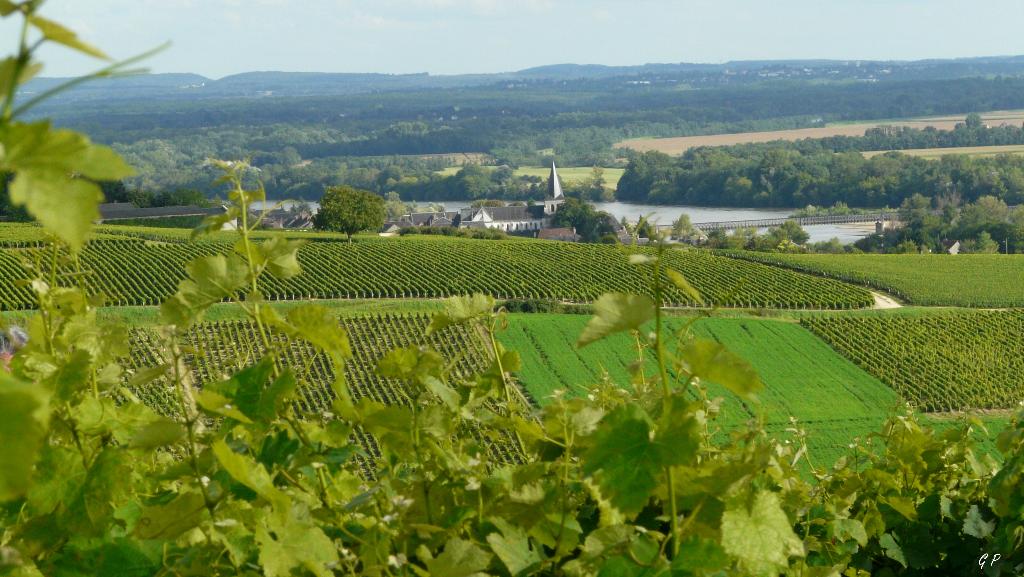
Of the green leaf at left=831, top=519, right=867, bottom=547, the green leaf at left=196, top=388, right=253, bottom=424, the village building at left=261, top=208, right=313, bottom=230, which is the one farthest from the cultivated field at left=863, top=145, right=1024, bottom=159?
the green leaf at left=196, top=388, right=253, bottom=424

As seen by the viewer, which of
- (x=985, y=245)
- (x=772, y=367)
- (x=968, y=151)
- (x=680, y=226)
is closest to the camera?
(x=680, y=226)

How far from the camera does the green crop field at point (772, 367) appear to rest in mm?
30406

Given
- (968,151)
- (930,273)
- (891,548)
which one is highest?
(891,548)

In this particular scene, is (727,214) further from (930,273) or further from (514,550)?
(514,550)

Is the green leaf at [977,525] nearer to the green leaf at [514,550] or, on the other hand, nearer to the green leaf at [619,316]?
the green leaf at [514,550]

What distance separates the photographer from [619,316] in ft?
4.00

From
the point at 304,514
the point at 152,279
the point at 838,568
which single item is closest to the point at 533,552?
the point at 304,514

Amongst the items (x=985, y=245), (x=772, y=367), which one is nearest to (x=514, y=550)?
(x=772, y=367)

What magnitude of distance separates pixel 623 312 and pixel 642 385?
2.42 ft

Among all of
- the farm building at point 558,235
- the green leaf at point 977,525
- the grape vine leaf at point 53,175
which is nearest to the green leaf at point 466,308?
the grape vine leaf at point 53,175

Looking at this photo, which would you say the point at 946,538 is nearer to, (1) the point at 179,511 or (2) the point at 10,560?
(1) the point at 179,511

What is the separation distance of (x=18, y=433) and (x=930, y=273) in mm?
56297

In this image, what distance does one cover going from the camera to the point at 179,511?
136 cm

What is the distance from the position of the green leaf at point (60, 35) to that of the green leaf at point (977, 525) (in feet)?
6.67
